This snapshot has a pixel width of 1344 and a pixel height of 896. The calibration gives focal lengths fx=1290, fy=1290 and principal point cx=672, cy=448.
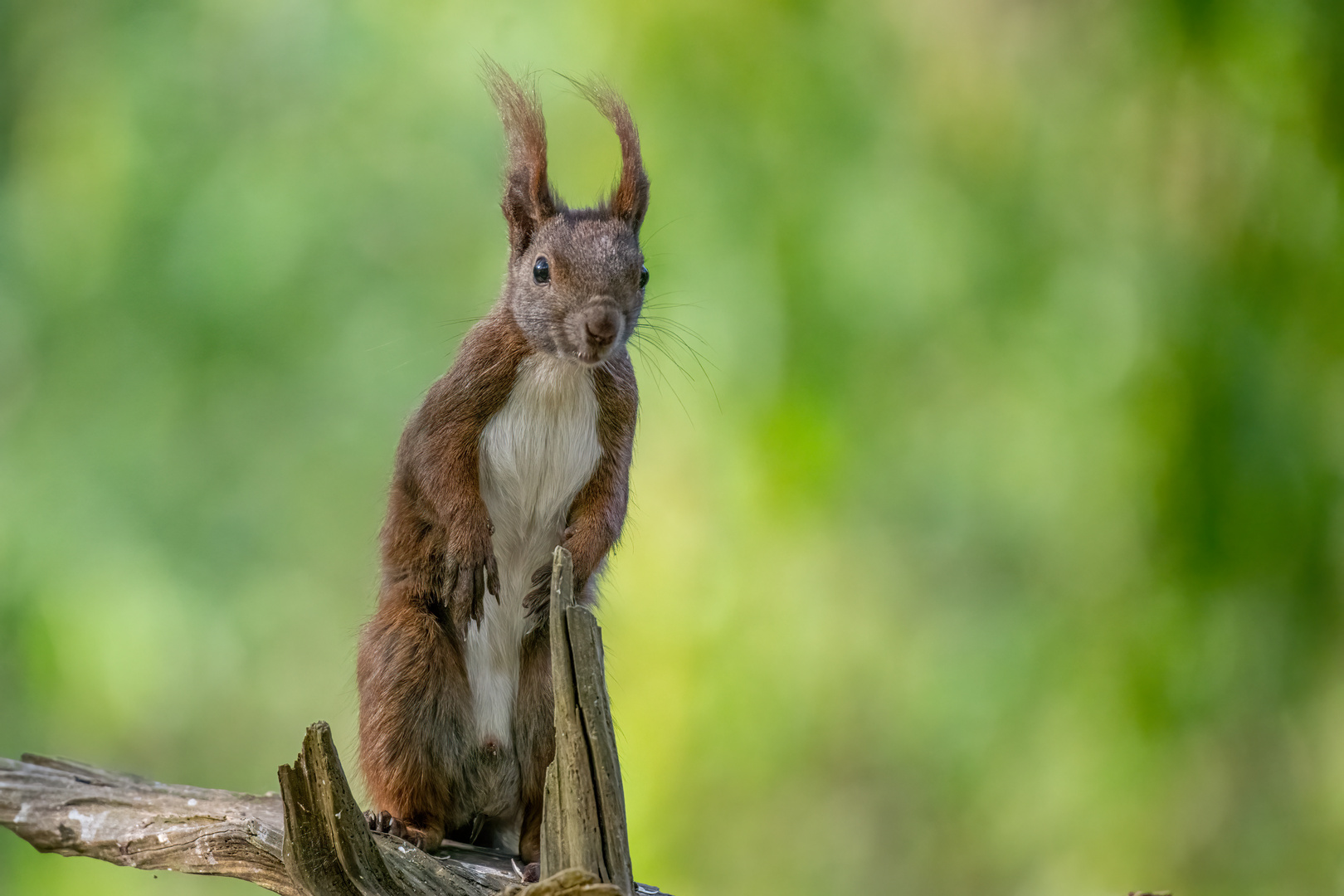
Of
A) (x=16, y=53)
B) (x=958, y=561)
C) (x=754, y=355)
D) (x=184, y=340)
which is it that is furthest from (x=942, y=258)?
(x=16, y=53)

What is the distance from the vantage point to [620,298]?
2.54 m

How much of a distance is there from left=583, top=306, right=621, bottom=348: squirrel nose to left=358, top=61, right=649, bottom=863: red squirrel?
5 cm

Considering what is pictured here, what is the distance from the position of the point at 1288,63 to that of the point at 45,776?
4.40 metres

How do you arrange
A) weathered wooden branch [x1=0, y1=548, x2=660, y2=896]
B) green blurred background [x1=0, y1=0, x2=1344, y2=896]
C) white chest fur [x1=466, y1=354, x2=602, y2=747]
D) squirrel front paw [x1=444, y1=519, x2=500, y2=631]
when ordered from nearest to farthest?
weathered wooden branch [x1=0, y1=548, x2=660, y2=896], squirrel front paw [x1=444, y1=519, x2=500, y2=631], white chest fur [x1=466, y1=354, x2=602, y2=747], green blurred background [x1=0, y1=0, x2=1344, y2=896]

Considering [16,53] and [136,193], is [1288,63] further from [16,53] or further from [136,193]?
[16,53]

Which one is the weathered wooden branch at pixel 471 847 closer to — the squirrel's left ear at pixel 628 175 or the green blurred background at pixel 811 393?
the squirrel's left ear at pixel 628 175

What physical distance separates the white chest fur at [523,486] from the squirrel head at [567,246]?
13 cm

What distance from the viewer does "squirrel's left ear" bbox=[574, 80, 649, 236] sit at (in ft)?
8.75

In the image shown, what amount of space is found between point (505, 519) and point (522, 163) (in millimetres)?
741

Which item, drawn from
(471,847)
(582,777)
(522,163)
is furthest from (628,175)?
(471,847)

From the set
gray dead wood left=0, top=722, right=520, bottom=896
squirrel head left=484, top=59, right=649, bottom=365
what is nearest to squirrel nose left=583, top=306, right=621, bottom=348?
squirrel head left=484, top=59, right=649, bottom=365

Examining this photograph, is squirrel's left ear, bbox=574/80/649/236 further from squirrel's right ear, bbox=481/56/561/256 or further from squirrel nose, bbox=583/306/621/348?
squirrel nose, bbox=583/306/621/348

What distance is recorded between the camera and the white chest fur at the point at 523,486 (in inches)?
105

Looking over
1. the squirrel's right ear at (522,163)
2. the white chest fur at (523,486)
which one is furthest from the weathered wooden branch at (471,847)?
the squirrel's right ear at (522,163)
